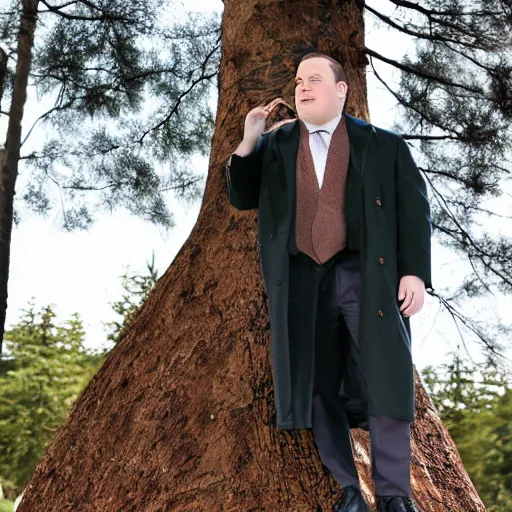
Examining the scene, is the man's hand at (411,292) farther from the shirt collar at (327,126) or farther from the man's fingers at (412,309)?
the shirt collar at (327,126)

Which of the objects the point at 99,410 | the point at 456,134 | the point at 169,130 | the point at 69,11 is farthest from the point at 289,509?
the point at 69,11

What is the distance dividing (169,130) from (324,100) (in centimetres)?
414

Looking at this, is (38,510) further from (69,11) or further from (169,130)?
(69,11)

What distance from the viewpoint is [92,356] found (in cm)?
824

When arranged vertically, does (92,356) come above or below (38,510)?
above

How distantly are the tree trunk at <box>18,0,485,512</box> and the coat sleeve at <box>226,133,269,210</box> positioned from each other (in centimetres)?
75

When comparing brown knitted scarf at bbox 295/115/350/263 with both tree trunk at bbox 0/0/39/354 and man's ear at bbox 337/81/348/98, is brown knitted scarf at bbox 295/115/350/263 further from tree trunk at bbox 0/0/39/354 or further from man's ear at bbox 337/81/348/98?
tree trunk at bbox 0/0/39/354

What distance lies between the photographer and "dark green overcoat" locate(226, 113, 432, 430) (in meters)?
2.09

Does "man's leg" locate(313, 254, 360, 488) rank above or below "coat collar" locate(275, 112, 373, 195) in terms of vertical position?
below

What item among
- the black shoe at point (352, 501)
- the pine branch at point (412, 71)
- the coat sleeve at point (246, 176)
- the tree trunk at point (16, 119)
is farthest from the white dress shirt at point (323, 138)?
the tree trunk at point (16, 119)

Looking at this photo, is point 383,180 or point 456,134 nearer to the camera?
point 383,180

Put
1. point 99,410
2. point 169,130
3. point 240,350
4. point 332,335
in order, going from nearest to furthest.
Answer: point 332,335 → point 240,350 → point 99,410 → point 169,130

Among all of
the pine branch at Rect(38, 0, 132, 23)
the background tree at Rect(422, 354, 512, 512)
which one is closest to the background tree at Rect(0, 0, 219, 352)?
the pine branch at Rect(38, 0, 132, 23)

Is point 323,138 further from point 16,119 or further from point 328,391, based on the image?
point 16,119
